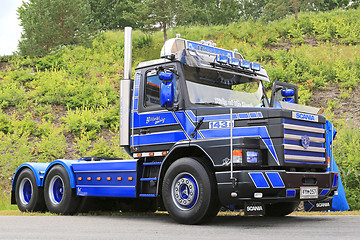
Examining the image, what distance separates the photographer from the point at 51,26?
30.0m

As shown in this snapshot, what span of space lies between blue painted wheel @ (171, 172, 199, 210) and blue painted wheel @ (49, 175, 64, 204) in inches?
158

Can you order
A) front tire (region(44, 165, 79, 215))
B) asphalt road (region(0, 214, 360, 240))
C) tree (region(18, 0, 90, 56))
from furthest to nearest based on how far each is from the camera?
1. tree (region(18, 0, 90, 56))
2. front tire (region(44, 165, 79, 215))
3. asphalt road (region(0, 214, 360, 240))

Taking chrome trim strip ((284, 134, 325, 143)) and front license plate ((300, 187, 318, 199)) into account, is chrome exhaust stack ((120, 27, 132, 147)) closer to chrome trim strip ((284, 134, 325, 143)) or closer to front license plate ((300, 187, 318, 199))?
chrome trim strip ((284, 134, 325, 143))

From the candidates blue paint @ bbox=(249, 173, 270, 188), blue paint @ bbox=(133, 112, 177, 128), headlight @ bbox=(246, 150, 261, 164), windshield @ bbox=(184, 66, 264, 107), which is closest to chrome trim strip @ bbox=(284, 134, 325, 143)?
headlight @ bbox=(246, 150, 261, 164)

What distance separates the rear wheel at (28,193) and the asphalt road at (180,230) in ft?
7.72

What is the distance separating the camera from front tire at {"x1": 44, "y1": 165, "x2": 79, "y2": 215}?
11758 mm

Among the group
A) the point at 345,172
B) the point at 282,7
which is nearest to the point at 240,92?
the point at 345,172

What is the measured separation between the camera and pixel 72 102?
79.3 feet

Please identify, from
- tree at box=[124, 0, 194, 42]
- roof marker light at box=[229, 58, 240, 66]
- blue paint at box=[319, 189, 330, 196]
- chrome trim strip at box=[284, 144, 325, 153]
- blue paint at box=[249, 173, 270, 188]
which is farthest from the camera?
tree at box=[124, 0, 194, 42]

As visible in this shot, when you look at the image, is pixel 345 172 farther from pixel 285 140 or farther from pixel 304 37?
pixel 304 37

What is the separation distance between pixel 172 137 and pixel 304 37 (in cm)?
2125

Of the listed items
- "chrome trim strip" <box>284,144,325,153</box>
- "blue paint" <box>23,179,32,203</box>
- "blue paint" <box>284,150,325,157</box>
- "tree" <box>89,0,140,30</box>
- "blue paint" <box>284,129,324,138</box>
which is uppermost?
"tree" <box>89,0,140,30</box>

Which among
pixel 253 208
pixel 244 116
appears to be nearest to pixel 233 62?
pixel 244 116

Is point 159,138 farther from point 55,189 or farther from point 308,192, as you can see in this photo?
point 55,189
